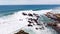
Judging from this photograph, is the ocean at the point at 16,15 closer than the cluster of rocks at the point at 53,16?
Yes

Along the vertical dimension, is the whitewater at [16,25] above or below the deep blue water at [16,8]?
below

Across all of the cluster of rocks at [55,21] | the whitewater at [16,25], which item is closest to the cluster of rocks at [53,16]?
the cluster of rocks at [55,21]

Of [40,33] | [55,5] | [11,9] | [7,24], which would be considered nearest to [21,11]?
[11,9]

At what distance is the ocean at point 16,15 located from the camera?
157 centimetres

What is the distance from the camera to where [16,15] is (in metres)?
1.66

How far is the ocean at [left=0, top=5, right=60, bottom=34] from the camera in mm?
1565

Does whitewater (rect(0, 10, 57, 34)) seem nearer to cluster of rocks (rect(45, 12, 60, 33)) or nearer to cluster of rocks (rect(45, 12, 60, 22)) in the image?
cluster of rocks (rect(45, 12, 60, 33))

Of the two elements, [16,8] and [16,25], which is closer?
[16,25]

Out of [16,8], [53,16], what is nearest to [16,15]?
[16,8]

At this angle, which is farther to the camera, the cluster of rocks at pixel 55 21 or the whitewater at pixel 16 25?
the cluster of rocks at pixel 55 21

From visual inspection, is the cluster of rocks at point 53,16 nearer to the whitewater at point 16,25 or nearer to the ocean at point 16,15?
the ocean at point 16,15

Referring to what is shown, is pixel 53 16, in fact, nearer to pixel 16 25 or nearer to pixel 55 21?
pixel 55 21

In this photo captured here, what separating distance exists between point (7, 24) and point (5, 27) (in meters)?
0.04

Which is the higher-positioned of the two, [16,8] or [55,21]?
[16,8]
